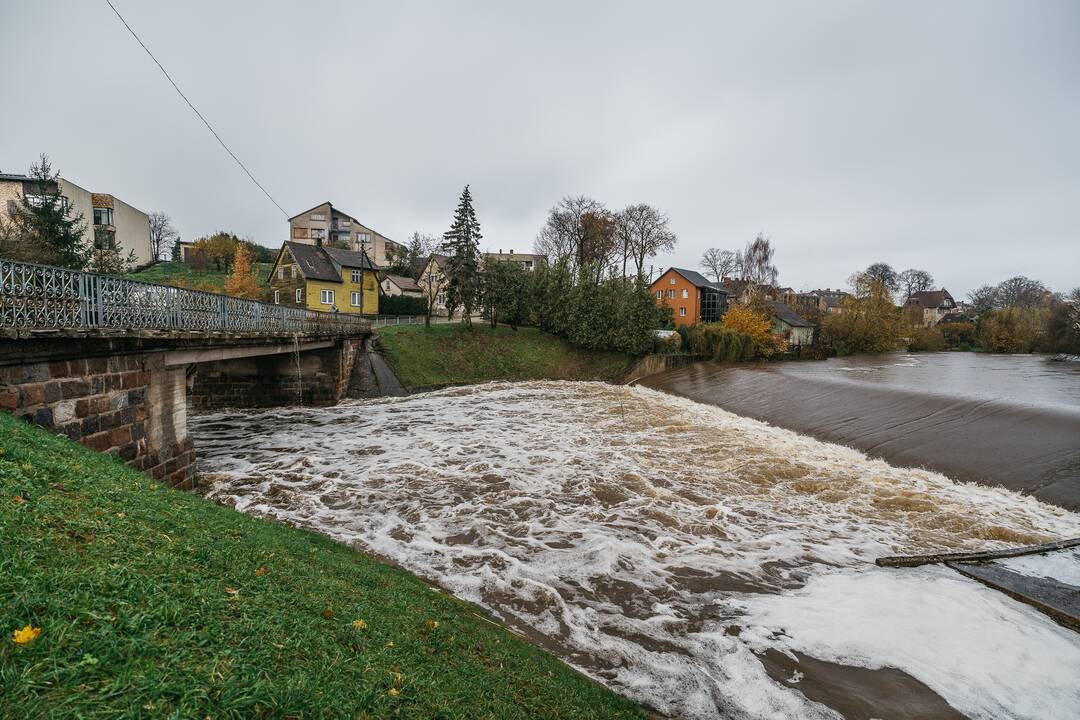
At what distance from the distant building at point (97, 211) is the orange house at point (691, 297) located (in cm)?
5919

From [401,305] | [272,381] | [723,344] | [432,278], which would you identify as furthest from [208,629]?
[432,278]

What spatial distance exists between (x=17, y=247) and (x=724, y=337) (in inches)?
1716

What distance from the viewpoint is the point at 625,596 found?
730 cm

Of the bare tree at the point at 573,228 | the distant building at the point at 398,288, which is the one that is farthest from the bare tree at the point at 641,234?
the distant building at the point at 398,288

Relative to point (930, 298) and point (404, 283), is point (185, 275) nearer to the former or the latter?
point (404, 283)

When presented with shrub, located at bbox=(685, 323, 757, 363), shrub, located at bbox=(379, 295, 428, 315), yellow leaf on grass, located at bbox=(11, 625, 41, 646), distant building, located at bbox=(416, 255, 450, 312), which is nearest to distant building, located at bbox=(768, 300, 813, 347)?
shrub, located at bbox=(685, 323, 757, 363)

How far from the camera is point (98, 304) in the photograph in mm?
9141

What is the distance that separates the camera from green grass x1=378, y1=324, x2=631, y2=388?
32.0 m

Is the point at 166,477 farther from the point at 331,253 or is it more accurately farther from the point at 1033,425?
the point at 331,253

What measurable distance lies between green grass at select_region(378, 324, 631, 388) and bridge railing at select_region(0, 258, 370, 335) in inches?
618

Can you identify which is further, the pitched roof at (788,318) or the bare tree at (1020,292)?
the bare tree at (1020,292)

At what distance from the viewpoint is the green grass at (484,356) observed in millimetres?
32000

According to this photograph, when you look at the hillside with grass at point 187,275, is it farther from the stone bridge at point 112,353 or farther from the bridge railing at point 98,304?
the stone bridge at point 112,353

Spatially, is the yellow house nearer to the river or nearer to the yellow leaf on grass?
A: the river
